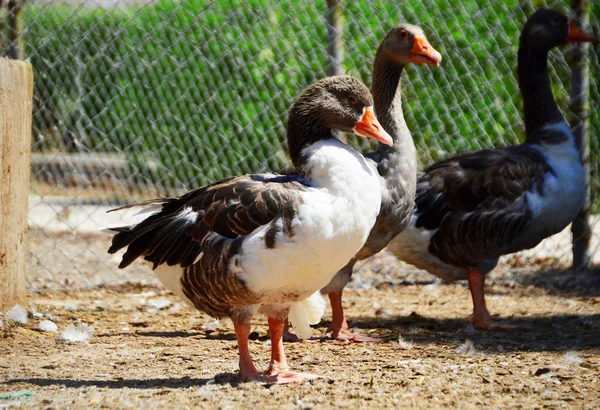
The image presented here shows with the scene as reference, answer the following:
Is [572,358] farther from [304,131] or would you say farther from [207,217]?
[207,217]

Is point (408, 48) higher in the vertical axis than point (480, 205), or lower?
higher

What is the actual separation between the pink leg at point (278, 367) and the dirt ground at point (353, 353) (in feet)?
0.38

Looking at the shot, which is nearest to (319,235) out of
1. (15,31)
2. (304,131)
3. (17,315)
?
(304,131)

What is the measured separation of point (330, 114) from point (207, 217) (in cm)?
77

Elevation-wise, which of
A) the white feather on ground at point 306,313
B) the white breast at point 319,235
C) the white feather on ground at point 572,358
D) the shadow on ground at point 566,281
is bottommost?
the white feather on ground at point 572,358

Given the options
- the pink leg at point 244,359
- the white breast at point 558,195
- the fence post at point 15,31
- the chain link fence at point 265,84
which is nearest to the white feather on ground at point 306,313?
the pink leg at point 244,359

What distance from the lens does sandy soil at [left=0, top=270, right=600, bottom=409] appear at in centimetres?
333

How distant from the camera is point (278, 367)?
12.4 feet

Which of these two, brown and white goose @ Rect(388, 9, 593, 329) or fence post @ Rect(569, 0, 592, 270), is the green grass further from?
brown and white goose @ Rect(388, 9, 593, 329)

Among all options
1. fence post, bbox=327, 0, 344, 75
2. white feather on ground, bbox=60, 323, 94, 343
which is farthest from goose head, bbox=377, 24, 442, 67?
white feather on ground, bbox=60, 323, 94, 343

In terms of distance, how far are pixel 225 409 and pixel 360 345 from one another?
5.51 ft

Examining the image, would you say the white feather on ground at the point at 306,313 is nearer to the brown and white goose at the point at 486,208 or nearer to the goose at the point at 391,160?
the goose at the point at 391,160

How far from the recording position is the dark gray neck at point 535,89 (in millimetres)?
5883

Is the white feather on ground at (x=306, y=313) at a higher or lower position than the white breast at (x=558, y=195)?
lower
